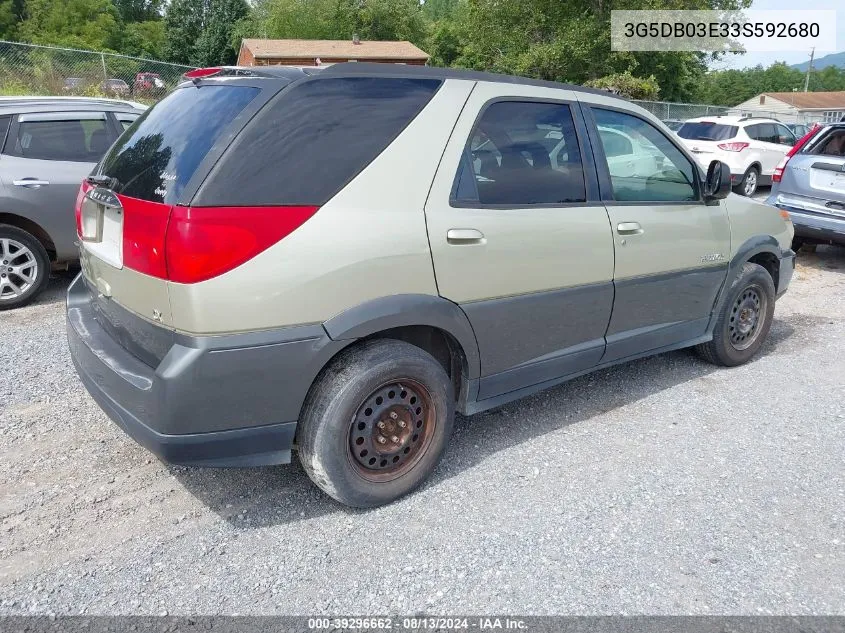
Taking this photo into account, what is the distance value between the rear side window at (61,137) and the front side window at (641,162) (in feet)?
15.8

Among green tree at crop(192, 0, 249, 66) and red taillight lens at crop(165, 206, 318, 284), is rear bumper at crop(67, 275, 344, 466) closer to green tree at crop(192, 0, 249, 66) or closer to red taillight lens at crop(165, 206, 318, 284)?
red taillight lens at crop(165, 206, 318, 284)

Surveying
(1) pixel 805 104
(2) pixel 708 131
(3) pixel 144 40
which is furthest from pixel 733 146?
(1) pixel 805 104

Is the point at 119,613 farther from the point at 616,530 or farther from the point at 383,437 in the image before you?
the point at 616,530

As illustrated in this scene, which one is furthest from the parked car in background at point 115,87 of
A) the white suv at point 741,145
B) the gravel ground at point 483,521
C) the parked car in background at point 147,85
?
the gravel ground at point 483,521

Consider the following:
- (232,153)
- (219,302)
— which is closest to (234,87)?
(232,153)

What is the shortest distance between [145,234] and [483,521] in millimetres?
1858

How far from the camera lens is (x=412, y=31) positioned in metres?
57.7

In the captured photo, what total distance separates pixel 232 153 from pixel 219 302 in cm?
57

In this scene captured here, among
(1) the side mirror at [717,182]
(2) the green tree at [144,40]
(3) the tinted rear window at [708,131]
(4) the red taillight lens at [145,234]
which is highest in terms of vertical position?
(2) the green tree at [144,40]

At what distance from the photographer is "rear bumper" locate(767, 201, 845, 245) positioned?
25.1ft

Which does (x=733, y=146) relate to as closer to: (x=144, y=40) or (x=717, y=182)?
(x=717, y=182)

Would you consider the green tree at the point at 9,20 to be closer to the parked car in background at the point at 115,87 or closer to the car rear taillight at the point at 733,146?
the parked car in background at the point at 115,87

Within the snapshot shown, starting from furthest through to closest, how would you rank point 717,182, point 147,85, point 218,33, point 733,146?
point 218,33
point 147,85
point 733,146
point 717,182

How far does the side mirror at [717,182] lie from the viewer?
422 cm
